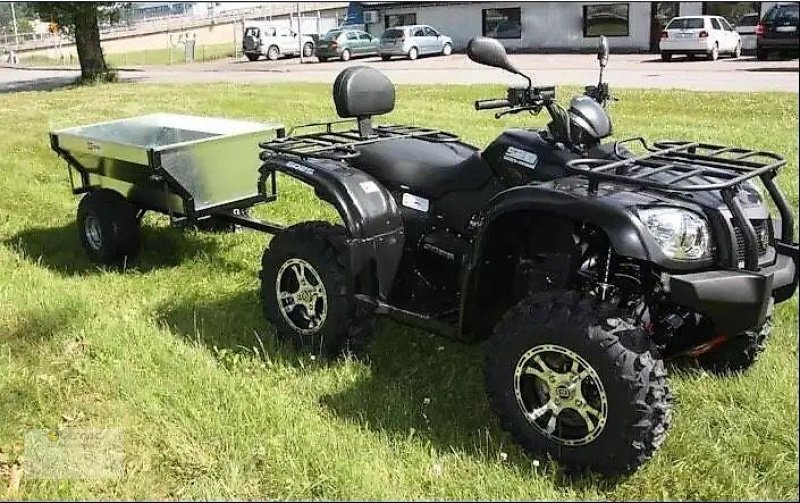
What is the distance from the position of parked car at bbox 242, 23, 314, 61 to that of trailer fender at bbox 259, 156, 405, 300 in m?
27.9

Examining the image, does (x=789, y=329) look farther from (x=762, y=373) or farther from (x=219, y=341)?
(x=219, y=341)

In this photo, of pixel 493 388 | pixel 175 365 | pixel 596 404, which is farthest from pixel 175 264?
pixel 596 404

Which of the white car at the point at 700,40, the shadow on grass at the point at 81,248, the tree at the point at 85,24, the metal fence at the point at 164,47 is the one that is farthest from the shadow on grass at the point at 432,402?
the tree at the point at 85,24

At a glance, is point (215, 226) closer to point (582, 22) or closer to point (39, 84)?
point (582, 22)

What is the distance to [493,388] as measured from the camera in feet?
10.4

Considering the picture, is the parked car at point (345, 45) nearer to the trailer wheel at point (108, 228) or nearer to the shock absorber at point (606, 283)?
the trailer wheel at point (108, 228)

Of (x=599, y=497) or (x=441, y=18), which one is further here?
(x=441, y=18)

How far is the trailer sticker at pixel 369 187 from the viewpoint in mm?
3940

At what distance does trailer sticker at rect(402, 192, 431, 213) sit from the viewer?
398 cm

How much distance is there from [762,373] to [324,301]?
1944 mm

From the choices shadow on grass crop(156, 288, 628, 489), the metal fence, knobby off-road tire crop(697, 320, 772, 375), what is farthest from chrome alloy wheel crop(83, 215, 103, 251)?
the metal fence

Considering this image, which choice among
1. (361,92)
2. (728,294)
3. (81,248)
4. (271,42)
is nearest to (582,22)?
(361,92)

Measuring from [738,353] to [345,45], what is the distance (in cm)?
2359

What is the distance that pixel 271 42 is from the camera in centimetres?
3250
